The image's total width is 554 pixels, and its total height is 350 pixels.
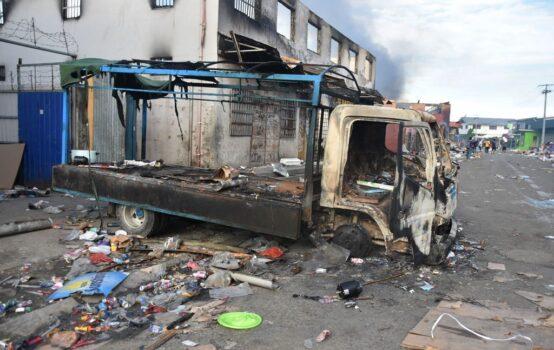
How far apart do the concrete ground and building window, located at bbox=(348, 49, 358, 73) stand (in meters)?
16.4

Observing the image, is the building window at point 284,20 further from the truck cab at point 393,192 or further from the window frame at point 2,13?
the truck cab at point 393,192

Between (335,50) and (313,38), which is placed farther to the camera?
(335,50)

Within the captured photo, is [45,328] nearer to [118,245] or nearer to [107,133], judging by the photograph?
[118,245]

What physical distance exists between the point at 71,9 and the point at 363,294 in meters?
13.1

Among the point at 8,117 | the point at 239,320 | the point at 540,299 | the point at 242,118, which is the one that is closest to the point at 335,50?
the point at 242,118

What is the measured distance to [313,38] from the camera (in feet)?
62.9

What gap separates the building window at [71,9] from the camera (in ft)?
44.5

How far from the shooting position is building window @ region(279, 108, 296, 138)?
1612 centimetres

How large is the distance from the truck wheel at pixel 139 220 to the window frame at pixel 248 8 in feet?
24.9

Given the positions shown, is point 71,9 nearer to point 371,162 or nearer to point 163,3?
point 163,3

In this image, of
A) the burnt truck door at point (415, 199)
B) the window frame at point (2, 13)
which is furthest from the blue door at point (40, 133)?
the burnt truck door at point (415, 199)

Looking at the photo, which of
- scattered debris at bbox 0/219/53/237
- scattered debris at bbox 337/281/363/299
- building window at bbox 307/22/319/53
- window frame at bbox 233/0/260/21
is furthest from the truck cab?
building window at bbox 307/22/319/53

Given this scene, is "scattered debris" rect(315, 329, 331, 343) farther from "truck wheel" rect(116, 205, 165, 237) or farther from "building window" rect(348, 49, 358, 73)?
"building window" rect(348, 49, 358, 73)

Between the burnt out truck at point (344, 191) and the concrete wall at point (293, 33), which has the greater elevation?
the concrete wall at point (293, 33)
